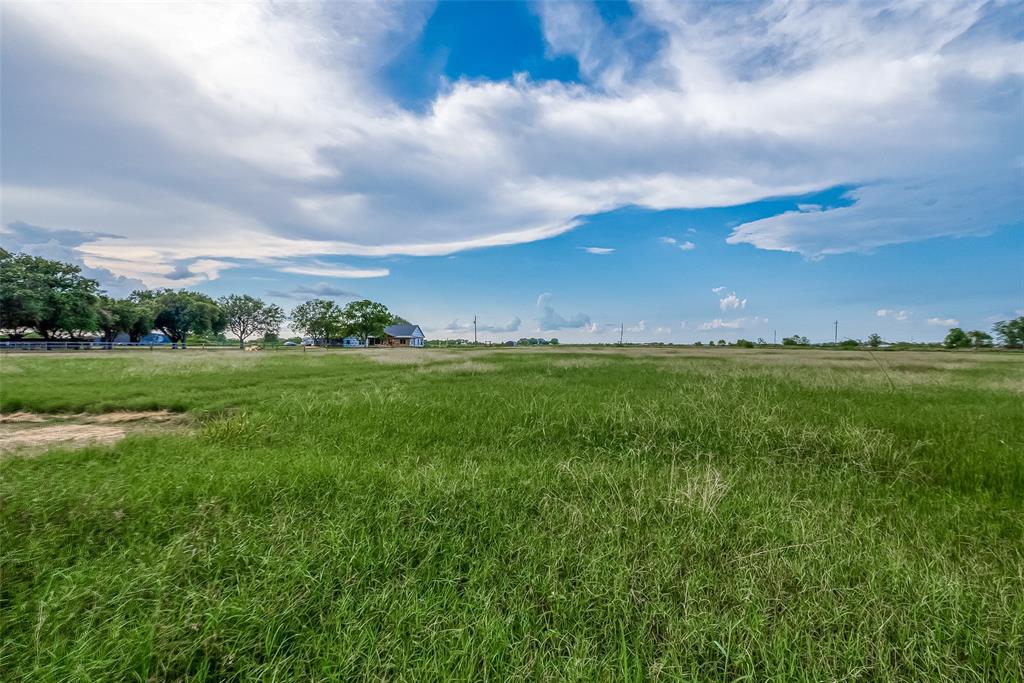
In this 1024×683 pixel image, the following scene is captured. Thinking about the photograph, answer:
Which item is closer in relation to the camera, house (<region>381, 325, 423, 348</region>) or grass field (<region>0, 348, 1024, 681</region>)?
grass field (<region>0, 348, 1024, 681</region>)

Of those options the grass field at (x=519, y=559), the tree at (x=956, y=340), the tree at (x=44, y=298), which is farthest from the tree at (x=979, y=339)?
the tree at (x=44, y=298)

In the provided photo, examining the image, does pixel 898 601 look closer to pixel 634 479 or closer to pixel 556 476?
pixel 634 479

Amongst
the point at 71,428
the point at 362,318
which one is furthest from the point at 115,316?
the point at 71,428

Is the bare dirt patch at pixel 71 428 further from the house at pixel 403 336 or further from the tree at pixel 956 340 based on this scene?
the tree at pixel 956 340

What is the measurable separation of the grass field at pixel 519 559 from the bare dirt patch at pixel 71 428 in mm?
1053

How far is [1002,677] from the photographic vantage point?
2562 millimetres

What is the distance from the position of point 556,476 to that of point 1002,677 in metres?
3.99

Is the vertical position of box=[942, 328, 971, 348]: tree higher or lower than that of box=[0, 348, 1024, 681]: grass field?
higher

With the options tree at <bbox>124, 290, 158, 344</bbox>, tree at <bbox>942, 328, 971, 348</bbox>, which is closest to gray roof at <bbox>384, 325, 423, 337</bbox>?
tree at <bbox>124, 290, 158, 344</bbox>

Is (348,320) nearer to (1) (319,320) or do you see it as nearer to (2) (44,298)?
→ (1) (319,320)

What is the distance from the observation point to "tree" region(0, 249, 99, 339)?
4025 cm

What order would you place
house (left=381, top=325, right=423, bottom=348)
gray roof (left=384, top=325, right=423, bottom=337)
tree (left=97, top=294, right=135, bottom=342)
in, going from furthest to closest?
gray roof (left=384, top=325, right=423, bottom=337), house (left=381, top=325, right=423, bottom=348), tree (left=97, top=294, right=135, bottom=342)

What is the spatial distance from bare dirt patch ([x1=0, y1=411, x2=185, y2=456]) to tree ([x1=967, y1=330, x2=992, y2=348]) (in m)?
126

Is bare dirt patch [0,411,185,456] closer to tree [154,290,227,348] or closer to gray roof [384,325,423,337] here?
tree [154,290,227,348]
